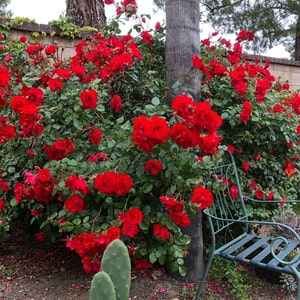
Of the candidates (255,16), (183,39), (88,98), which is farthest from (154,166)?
(255,16)

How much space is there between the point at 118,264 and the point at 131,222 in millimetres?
506

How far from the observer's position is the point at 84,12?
4570 mm

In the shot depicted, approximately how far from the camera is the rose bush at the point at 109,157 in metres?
1.72

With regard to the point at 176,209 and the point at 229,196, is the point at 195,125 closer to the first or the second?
the point at 176,209

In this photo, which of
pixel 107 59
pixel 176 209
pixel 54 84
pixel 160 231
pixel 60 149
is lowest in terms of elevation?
pixel 160 231

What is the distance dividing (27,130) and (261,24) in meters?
8.37

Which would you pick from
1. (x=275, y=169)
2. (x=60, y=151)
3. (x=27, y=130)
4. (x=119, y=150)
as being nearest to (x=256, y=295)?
(x=275, y=169)

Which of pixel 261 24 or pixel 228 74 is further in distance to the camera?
pixel 261 24

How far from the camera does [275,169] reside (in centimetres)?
284

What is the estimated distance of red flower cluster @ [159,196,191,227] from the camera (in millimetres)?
1790

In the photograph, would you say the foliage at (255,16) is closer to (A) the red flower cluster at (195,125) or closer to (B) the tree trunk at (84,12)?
(B) the tree trunk at (84,12)

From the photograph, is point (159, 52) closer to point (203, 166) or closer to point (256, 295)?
point (203, 166)

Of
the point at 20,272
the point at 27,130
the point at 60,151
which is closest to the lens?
the point at 27,130

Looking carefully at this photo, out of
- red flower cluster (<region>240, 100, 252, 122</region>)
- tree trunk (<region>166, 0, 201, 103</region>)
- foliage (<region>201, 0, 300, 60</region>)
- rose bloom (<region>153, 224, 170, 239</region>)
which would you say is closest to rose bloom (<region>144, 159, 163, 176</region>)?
rose bloom (<region>153, 224, 170, 239</region>)
